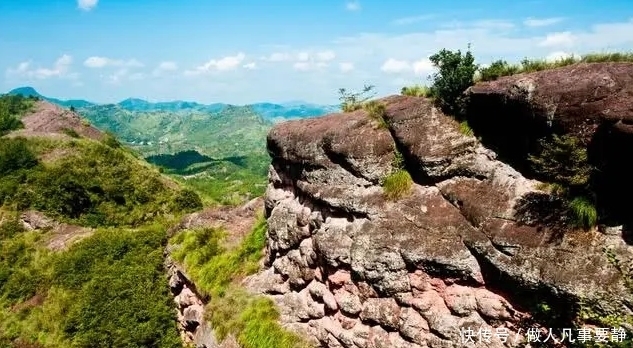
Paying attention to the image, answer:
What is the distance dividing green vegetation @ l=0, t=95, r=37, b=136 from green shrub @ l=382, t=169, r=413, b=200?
63349 millimetres

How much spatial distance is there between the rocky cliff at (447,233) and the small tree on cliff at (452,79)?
17.7 inches

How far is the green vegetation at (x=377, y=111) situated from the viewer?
54.9 feet

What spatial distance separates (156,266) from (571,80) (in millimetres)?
21401

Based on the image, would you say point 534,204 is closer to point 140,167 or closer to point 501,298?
point 501,298

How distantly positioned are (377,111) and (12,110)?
87.2 metres

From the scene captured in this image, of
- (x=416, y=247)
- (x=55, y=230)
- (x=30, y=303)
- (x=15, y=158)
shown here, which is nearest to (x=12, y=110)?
(x=15, y=158)

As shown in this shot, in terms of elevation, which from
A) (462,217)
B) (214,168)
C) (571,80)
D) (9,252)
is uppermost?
(571,80)

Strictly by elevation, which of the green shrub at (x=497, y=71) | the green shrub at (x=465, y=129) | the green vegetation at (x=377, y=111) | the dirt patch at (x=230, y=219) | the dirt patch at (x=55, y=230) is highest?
the green shrub at (x=497, y=71)

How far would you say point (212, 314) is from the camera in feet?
60.8

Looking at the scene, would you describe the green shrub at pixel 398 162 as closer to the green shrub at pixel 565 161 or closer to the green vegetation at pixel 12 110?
the green shrub at pixel 565 161

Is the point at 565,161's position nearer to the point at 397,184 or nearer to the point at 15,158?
the point at 397,184

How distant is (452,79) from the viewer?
15219 millimetres

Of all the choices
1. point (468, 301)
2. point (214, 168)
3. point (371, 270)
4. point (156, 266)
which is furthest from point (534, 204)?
point (214, 168)

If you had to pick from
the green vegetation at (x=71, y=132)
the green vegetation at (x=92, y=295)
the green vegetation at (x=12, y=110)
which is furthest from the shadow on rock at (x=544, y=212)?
the green vegetation at (x=12, y=110)
